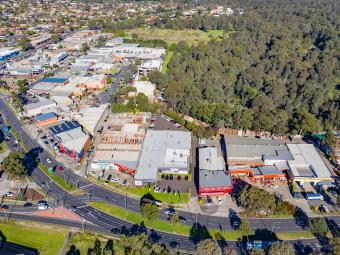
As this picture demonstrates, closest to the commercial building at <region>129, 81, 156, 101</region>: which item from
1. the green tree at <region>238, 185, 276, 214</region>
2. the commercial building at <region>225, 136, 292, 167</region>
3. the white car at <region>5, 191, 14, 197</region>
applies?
the commercial building at <region>225, 136, 292, 167</region>

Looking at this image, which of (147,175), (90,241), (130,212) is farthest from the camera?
(147,175)

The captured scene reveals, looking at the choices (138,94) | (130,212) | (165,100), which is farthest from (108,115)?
(130,212)

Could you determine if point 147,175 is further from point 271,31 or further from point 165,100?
point 271,31

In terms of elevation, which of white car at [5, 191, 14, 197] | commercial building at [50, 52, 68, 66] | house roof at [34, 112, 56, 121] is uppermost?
white car at [5, 191, 14, 197]

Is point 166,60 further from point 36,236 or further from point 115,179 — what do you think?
point 36,236

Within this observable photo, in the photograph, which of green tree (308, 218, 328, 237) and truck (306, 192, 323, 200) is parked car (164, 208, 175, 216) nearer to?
green tree (308, 218, 328, 237)

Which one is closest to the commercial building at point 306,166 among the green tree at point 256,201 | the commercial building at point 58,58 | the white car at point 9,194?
the green tree at point 256,201

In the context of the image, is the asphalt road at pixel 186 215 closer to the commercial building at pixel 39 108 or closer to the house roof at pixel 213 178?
the house roof at pixel 213 178
